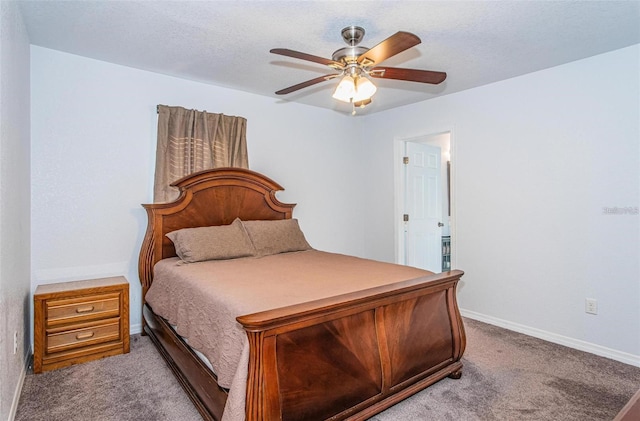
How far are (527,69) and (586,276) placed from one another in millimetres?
1882

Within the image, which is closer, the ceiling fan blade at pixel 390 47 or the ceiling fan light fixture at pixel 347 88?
the ceiling fan blade at pixel 390 47

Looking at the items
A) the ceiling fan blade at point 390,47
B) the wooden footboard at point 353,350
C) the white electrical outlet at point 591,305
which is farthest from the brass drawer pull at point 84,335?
the white electrical outlet at point 591,305

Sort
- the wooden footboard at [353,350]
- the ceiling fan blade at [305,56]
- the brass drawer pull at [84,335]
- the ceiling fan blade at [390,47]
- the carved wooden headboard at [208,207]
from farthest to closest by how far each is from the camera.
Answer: the carved wooden headboard at [208,207] < the brass drawer pull at [84,335] < the ceiling fan blade at [305,56] < the ceiling fan blade at [390,47] < the wooden footboard at [353,350]

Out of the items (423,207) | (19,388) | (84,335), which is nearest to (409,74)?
(423,207)

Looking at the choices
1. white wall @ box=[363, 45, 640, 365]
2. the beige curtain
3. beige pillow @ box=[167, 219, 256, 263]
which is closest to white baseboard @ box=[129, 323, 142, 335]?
beige pillow @ box=[167, 219, 256, 263]

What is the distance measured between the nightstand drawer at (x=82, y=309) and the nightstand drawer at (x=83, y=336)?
7 centimetres

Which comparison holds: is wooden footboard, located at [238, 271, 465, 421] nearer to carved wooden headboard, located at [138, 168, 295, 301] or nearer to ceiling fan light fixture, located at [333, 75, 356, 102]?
ceiling fan light fixture, located at [333, 75, 356, 102]

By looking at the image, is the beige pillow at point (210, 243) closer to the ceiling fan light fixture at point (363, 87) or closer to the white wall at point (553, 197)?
the ceiling fan light fixture at point (363, 87)

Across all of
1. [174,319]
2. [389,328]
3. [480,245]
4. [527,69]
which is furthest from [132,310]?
[527,69]

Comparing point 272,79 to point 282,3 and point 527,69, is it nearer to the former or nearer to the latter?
point 282,3

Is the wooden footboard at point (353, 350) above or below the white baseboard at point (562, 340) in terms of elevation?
above

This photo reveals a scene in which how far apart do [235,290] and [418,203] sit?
3288mm

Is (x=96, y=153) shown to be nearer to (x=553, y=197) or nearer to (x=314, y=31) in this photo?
(x=314, y=31)

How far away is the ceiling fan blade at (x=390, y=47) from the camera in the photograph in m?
1.71
